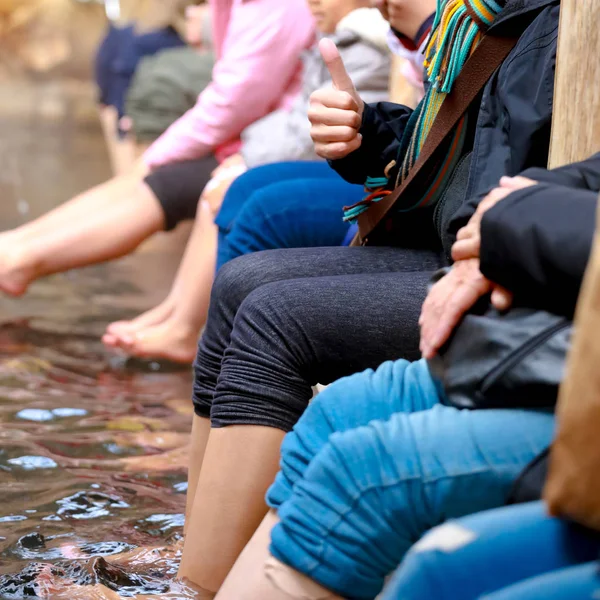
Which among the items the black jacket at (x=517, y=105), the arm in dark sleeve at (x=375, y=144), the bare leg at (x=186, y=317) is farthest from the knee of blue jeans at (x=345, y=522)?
the bare leg at (x=186, y=317)

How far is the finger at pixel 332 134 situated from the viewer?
1.38m

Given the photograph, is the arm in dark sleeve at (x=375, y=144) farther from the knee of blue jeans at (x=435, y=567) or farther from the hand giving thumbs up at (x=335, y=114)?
the knee of blue jeans at (x=435, y=567)

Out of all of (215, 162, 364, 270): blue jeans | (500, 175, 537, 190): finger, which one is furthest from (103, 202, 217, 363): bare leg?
(500, 175, 537, 190): finger

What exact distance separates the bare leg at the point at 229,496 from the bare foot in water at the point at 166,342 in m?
1.40

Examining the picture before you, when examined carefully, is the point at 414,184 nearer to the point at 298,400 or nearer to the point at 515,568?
the point at 298,400

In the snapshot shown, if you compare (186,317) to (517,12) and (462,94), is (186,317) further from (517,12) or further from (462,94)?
(517,12)

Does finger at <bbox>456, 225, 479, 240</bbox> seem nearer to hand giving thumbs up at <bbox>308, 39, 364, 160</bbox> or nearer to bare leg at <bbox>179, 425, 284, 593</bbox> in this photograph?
bare leg at <bbox>179, 425, 284, 593</bbox>

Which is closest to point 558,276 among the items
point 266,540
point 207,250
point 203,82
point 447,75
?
point 266,540

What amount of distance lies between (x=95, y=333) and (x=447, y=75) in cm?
190

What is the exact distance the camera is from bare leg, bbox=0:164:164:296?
2809 mm

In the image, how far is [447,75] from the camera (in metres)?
1.28

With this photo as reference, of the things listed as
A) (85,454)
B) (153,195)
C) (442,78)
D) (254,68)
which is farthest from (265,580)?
(153,195)

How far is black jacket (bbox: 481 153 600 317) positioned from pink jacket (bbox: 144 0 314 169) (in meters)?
1.73

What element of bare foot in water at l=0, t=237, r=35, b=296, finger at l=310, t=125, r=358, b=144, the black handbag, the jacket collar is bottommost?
bare foot in water at l=0, t=237, r=35, b=296
